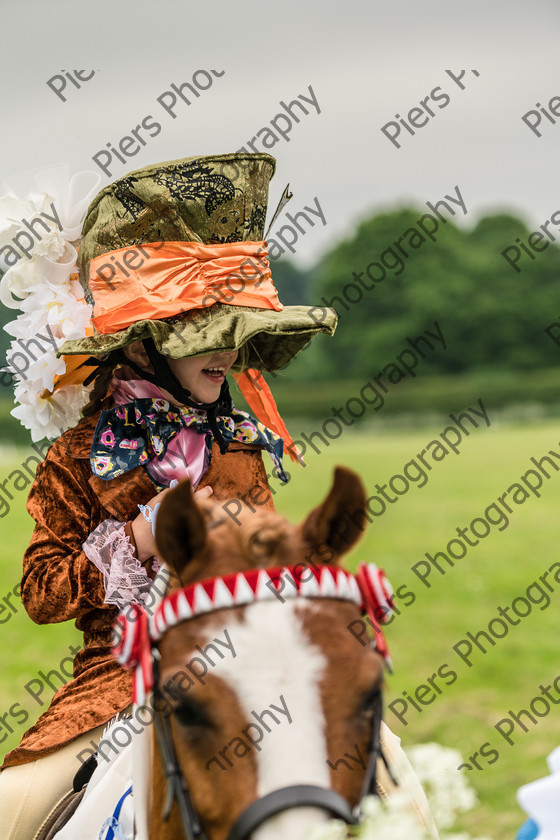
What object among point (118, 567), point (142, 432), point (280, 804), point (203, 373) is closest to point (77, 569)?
point (118, 567)

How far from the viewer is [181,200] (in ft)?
9.23

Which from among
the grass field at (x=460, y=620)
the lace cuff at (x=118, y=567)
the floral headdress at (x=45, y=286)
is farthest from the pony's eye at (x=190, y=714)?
Result: the grass field at (x=460, y=620)

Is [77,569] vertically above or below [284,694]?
above

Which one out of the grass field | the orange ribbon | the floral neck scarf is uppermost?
the orange ribbon

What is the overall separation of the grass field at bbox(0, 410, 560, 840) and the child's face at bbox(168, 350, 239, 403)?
174cm

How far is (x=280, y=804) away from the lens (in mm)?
1492

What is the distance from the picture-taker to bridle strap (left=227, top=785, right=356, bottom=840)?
58.8 inches

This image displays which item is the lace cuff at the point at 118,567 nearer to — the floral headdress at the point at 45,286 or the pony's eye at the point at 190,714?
the floral headdress at the point at 45,286

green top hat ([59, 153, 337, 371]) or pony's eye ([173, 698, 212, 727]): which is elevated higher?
green top hat ([59, 153, 337, 371])

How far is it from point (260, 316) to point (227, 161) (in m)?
0.55

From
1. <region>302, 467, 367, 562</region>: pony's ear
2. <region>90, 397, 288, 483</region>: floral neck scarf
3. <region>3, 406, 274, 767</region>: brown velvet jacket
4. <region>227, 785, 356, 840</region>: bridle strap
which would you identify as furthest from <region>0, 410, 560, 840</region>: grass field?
<region>227, 785, 356, 840</region>: bridle strap

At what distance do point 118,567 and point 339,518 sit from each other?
3.30ft

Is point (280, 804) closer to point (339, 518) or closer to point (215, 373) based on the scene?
point (339, 518)

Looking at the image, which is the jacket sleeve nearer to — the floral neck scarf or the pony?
the floral neck scarf
